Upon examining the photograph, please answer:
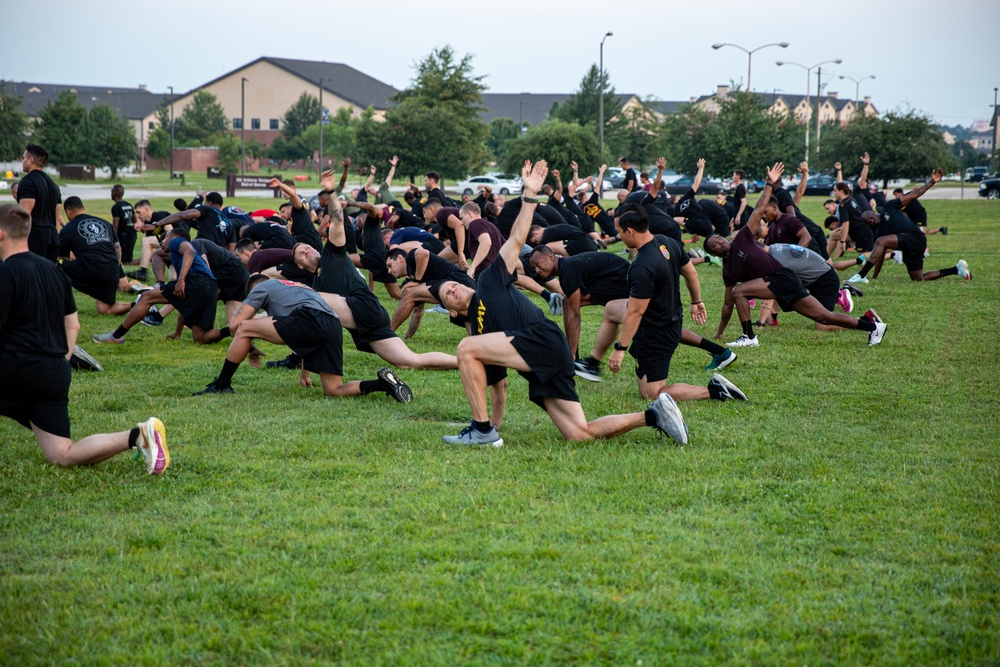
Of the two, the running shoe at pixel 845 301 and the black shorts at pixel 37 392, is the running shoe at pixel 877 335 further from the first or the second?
the black shorts at pixel 37 392

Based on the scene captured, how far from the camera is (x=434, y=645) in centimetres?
392

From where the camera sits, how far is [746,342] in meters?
11.2

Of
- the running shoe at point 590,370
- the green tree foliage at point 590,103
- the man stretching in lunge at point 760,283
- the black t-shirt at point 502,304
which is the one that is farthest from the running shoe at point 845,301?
the green tree foliage at point 590,103

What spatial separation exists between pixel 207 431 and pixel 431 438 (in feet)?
5.91

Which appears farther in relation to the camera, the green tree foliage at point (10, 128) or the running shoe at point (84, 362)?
the green tree foliage at point (10, 128)

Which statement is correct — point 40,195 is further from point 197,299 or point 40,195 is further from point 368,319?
point 368,319

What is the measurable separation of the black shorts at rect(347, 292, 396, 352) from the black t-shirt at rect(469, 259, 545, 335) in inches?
92.7

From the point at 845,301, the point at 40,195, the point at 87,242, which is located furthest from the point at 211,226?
the point at 845,301

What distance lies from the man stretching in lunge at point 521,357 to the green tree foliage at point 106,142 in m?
58.4

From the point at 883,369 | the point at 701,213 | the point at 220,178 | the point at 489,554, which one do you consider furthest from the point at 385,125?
the point at 489,554

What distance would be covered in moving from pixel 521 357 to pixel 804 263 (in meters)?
5.97

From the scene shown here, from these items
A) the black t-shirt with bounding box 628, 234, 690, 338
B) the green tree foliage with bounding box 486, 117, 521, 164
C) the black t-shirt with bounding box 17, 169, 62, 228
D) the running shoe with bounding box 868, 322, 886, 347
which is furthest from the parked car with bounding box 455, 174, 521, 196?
the black t-shirt with bounding box 628, 234, 690, 338

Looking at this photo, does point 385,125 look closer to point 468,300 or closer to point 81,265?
point 81,265

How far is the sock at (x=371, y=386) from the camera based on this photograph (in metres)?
8.60
